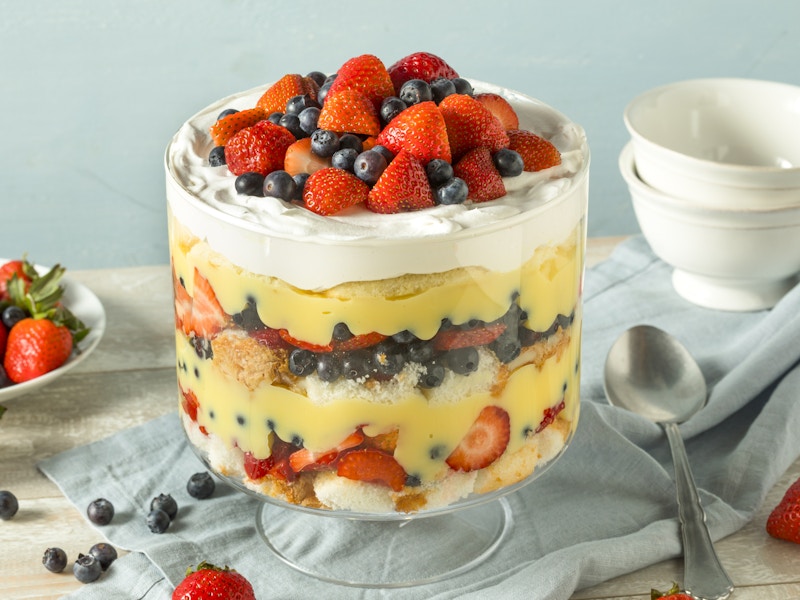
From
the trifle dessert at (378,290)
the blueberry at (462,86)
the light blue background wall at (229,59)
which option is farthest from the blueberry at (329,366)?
the light blue background wall at (229,59)

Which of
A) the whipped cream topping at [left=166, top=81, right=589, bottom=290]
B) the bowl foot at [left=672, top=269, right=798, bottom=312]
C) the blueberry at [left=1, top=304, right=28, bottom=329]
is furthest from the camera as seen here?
the bowl foot at [left=672, top=269, right=798, bottom=312]

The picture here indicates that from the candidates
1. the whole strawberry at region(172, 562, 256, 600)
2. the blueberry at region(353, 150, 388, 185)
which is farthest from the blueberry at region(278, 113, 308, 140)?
the whole strawberry at region(172, 562, 256, 600)

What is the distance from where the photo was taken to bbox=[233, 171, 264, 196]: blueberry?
3.36 feet

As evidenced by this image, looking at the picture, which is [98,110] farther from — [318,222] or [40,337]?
[318,222]

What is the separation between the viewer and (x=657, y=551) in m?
1.19

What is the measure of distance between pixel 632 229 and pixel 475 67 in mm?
598

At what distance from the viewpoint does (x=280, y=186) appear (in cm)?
101

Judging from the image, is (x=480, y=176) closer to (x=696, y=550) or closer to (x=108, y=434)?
(x=696, y=550)

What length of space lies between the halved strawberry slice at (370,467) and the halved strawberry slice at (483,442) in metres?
0.05

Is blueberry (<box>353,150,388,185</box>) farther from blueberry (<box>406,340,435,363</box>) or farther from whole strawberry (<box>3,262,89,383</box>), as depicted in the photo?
whole strawberry (<box>3,262,89,383</box>)

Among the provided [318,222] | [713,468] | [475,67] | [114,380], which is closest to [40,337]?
[114,380]

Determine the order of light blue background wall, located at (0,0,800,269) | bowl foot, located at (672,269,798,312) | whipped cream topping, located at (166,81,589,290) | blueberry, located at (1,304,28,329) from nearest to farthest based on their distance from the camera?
1. whipped cream topping, located at (166,81,589,290)
2. blueberry, located at (1,304,28,329)
3. bowl foot, located at (672,269,798,312)
4. light blue background wall, located at (0,0,800,269)

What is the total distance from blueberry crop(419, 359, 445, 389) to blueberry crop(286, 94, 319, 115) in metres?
0.30

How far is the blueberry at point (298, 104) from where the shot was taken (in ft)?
3.67
